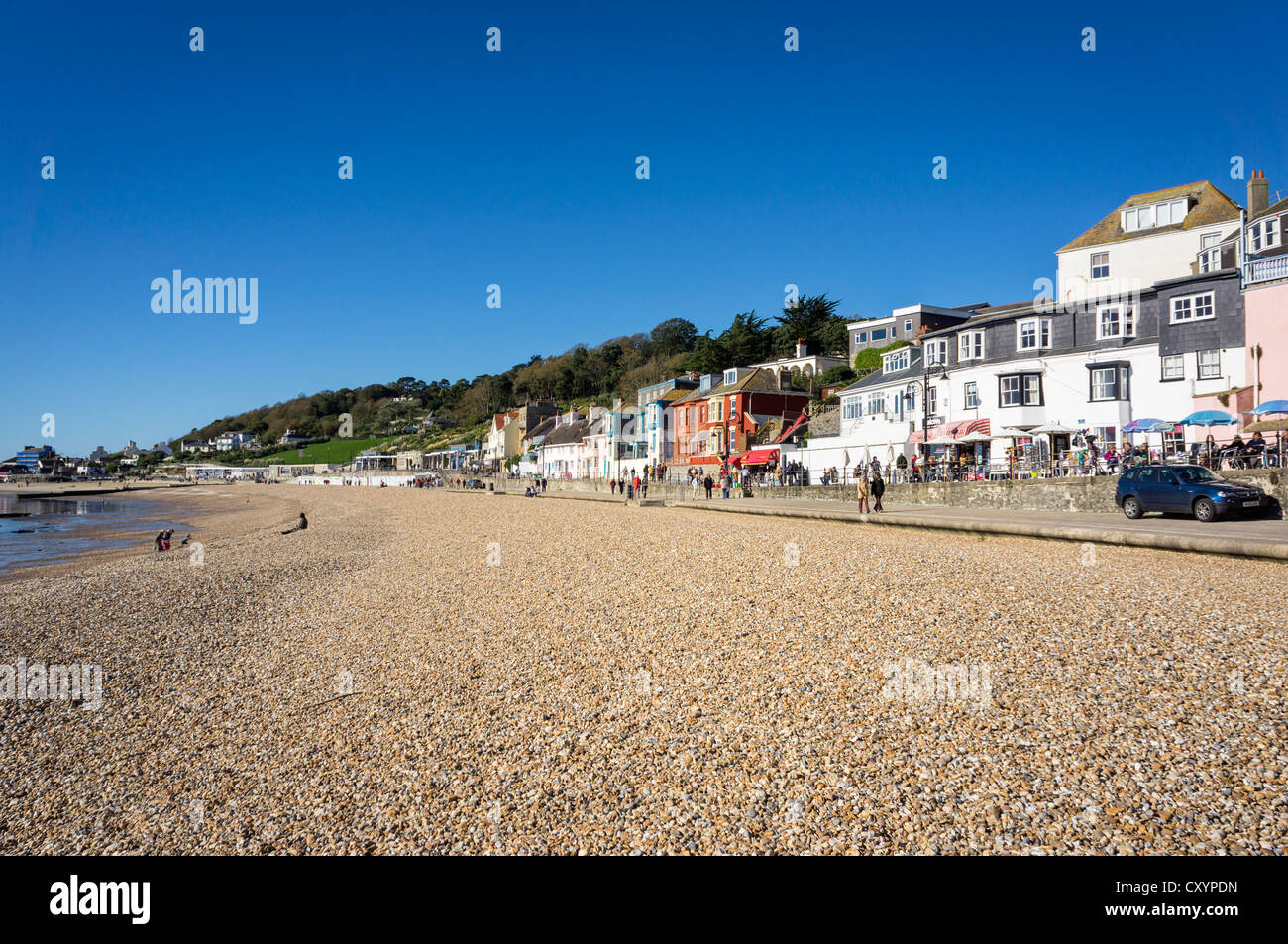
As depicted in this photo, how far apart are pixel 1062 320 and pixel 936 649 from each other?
1271 inches

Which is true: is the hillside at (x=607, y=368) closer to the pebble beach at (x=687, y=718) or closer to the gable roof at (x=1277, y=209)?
the gable roof at (x=1277, y=209)

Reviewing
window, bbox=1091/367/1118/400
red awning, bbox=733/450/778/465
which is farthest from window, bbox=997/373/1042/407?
red awning, bbox=733/450/778/465

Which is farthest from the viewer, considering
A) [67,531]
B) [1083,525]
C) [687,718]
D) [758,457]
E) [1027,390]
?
[758,457]

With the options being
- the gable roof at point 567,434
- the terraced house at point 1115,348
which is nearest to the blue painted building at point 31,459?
the gable roof at point 567,434

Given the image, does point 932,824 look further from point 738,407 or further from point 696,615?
point 738,407

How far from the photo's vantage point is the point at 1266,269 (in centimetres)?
2767

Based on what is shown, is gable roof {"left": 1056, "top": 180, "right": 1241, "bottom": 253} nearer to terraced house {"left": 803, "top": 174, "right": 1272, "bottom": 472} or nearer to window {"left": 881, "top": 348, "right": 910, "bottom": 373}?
terraced house {"left": 803, "top": 174, "right": 1272, "bottom": 472}

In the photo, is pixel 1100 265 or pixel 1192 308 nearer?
pixel 1192 308

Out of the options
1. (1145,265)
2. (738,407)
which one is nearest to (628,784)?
(1145,265)

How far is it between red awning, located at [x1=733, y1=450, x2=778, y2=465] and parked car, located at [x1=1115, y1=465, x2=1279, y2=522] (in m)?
27.8

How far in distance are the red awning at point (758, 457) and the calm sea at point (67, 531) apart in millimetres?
33432

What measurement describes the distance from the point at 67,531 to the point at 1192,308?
172 feet

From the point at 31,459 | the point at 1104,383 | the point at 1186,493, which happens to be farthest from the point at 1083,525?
the point at 31,459

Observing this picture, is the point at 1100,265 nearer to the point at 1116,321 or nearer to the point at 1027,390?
the point at 1116,321
